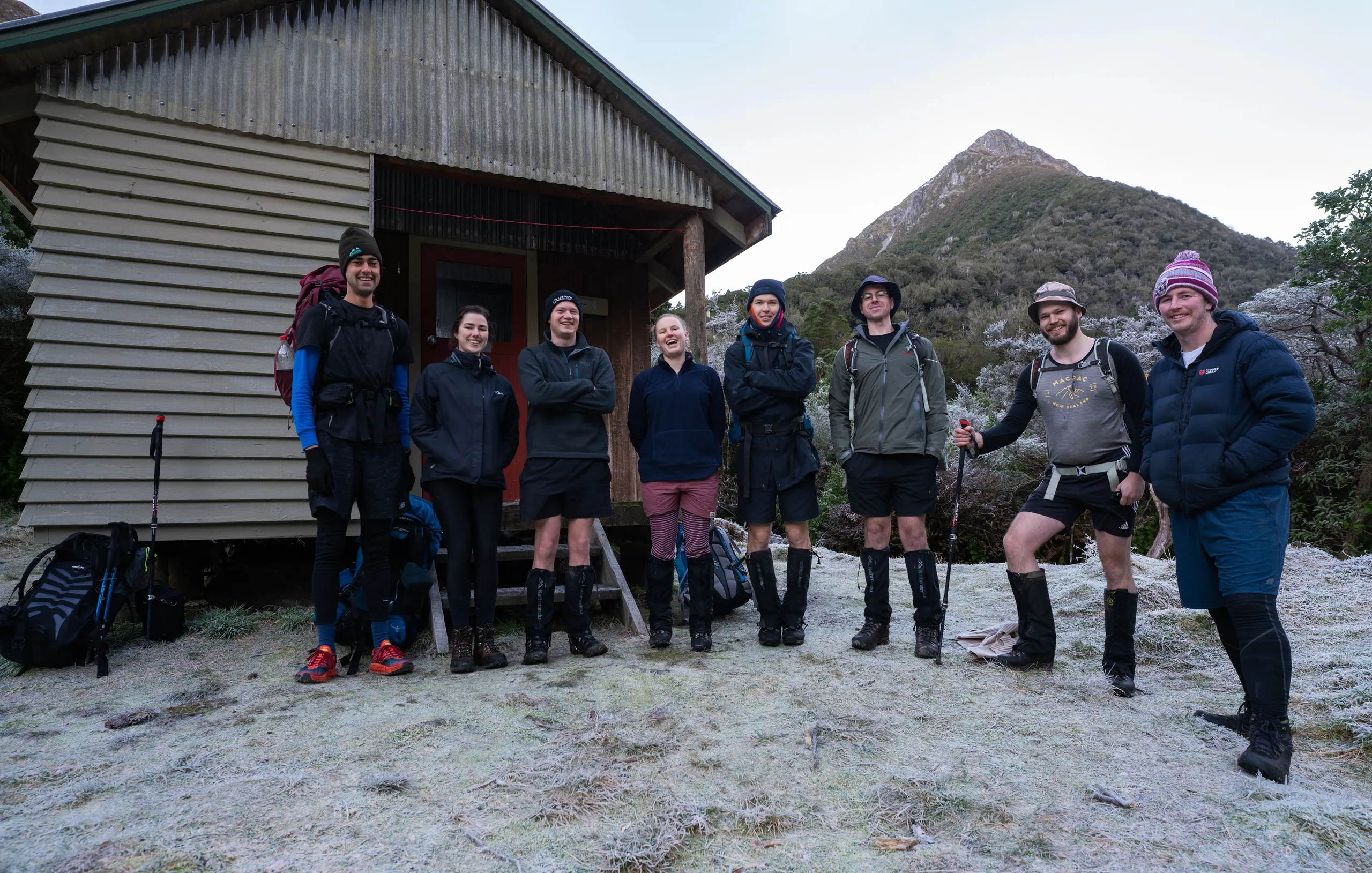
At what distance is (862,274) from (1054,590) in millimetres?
26081

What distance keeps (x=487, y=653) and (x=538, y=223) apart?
14.3 feet

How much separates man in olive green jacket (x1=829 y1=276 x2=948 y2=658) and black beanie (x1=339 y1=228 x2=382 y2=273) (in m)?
2.67

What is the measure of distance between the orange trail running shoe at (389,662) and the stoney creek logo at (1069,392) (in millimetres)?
3593

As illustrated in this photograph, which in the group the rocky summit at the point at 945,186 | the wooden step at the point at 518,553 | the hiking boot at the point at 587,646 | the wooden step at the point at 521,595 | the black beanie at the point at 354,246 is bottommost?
the hiking boot at the point at 587,646

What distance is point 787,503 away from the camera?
429cm

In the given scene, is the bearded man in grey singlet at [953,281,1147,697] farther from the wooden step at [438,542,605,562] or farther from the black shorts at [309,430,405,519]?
the black shorts at [309,430,405,519]

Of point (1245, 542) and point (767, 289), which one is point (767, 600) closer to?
point (767, 289)

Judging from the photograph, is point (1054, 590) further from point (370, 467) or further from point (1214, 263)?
point (1214, 263)

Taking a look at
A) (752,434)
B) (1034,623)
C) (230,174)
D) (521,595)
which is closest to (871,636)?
(1034,623)

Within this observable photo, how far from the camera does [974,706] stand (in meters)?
3.29

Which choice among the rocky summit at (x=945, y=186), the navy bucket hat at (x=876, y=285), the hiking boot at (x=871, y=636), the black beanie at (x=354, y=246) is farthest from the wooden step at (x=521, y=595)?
the rocky summit at (x=945, y=186)

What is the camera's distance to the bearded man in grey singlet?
141 inches

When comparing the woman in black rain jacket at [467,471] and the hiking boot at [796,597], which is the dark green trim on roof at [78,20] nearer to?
the woman in black rain jacket at [467,471]

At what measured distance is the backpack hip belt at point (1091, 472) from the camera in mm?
3539
